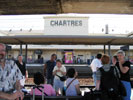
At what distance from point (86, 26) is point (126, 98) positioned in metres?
26.6

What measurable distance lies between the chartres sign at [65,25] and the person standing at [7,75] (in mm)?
28230

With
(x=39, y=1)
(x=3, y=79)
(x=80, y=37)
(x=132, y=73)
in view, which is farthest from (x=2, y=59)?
(x=132, y=73)

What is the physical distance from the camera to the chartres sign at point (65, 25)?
30750mm

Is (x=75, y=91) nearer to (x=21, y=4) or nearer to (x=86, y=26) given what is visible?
(x=21, y=4)

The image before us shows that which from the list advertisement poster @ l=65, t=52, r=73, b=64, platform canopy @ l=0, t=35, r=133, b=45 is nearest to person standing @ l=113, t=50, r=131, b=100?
platform canopy @ l=0, t=35, r=133, b=45

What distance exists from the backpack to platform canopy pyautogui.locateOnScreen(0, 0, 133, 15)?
1362 millimetres

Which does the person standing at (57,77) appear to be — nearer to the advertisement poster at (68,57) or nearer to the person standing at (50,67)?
the person standing at (50,67)

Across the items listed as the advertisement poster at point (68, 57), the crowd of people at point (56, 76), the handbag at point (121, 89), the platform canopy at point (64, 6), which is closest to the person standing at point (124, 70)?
the crowd of people at point (56, 76)

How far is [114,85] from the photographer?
13.1ft

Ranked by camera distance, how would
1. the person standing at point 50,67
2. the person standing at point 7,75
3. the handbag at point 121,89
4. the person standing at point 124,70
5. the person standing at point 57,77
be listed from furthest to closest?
1. the person standing at point 50,67
2. the person standing at point 57,77
3. the person standing at point 124,70
4. the handbag at point 121,89
5. the person standing at point 7,75

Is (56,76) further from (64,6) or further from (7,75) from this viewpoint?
(7,75)

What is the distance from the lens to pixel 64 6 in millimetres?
4352

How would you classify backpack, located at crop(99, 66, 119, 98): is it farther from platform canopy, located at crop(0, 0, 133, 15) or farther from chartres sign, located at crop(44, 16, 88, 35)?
chartres sign, located at crop(44, 16, 88, 35)

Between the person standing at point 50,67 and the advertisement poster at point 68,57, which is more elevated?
the advertisement poster at point 68,57
